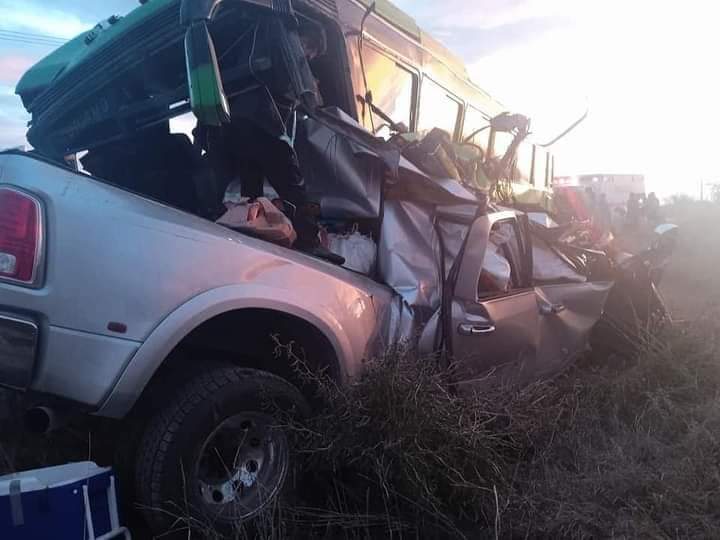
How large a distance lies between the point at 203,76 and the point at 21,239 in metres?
1.07

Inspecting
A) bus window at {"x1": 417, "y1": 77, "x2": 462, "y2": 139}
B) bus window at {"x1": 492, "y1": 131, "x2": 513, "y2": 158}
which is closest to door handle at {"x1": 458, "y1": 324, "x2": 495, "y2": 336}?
bus window at {"x1": 417, "y1": 77, "x2": 462, "y2": 139}

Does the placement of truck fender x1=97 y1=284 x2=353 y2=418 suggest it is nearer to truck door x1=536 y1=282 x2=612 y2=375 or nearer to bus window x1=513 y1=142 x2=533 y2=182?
truck door x1=536 y1=282 x2=612 y2=375

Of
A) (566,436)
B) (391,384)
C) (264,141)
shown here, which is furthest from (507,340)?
(264,141)

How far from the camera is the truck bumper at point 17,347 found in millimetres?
2277

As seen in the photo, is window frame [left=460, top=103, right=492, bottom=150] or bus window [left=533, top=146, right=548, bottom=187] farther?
bus window [left=533, top=146, right=548, bottom=187]

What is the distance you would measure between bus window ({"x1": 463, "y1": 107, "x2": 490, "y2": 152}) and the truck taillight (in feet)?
16.4

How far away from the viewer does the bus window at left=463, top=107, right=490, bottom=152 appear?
21.8 ft

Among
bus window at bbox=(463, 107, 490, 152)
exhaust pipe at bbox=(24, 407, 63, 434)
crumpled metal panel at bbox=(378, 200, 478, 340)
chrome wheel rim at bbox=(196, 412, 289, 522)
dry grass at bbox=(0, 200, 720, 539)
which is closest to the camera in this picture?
exhaust pipe at bbox=(24, 407, 63, 434)

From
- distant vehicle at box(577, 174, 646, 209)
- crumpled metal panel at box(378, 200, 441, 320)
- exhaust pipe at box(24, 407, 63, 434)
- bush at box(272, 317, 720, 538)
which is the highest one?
distant vehicle at box(577, 174, 646, 209)

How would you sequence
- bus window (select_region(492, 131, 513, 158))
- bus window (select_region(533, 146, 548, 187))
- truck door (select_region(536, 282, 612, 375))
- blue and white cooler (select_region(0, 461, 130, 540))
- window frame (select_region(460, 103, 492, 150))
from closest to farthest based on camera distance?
blue and white cooler (select_region(0, 461, 130, 540)), truck door (select_region(536, 282, 612, 375)), window frame (select_region(460, 103, 492, 150)), bus window (select_region(492, 131, 513, 158)), bus window (select_region(533, 146, 548, 187))

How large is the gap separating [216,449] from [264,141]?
167 cm

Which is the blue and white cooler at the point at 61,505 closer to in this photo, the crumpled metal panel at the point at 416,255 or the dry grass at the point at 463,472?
the dry grass at the point at 463,472

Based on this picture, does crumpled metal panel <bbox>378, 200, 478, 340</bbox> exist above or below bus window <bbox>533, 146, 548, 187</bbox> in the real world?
below

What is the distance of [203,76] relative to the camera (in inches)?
112
